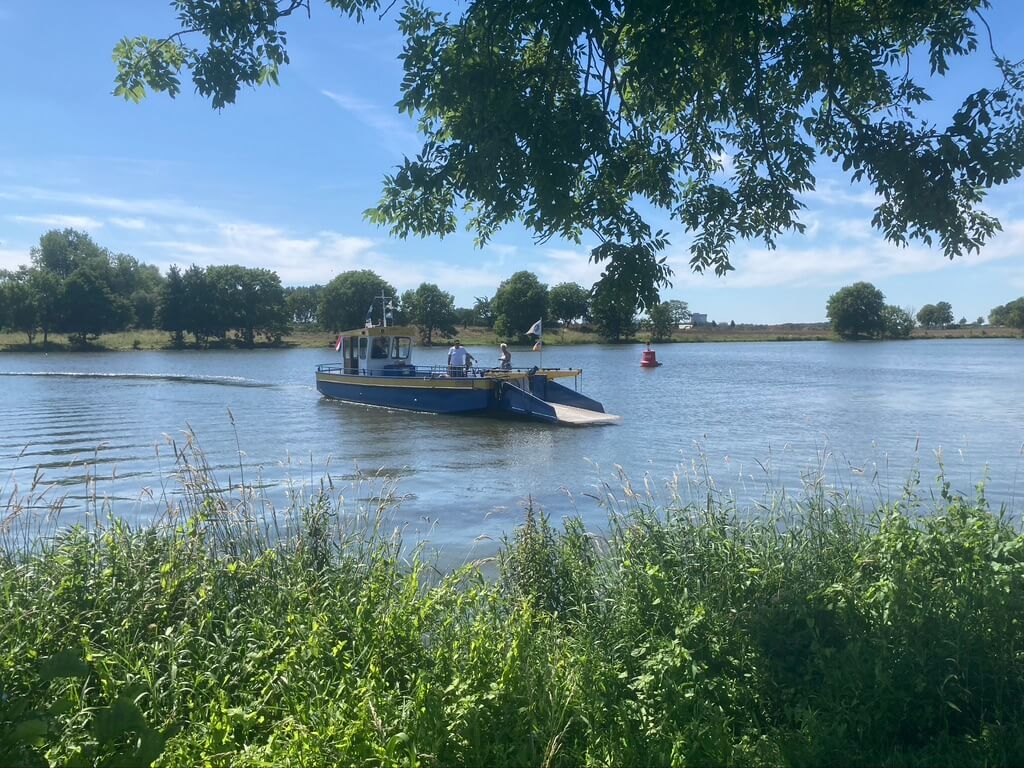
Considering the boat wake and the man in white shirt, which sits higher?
the man in white shirt

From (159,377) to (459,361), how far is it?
28057 mm

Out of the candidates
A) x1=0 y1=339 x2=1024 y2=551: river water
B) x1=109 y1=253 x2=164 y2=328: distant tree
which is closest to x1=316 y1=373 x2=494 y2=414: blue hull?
x1=0 y1=339 x2=1024 y2=551: river water

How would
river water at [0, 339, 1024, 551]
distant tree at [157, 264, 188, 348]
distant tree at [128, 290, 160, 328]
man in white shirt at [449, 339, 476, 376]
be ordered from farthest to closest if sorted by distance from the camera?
distant tree at [128, 290, 160, 328], distant tree at [157, 264, 188, 348], man in white shirt at [449, 339, 476, 376], river water at [0, 339, 1024, 551]

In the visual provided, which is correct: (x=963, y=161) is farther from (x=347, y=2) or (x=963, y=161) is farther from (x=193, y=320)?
(x=193, y=320)

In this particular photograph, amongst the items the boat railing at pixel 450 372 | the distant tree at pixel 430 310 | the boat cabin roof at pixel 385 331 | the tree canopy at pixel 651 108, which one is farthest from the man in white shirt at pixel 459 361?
the distant tree at pixel 430 310

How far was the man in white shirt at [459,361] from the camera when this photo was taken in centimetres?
3025

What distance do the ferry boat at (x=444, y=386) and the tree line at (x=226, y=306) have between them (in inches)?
1814

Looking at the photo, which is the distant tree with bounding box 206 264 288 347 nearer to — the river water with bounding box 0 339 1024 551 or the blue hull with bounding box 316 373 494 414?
the river water with bounding box 0 339 1024 551

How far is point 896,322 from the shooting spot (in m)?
130

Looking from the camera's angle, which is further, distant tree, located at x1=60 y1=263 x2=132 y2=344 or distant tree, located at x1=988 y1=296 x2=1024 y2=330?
distant tree, located at x1=988 y1=296 x2=1024 y2=330

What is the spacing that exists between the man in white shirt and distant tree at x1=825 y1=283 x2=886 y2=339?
363 ft

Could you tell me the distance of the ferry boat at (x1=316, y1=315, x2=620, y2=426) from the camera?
28.1 metres

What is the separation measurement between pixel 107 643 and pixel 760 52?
6.03 metres

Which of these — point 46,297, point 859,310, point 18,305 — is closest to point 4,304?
point 18,305
